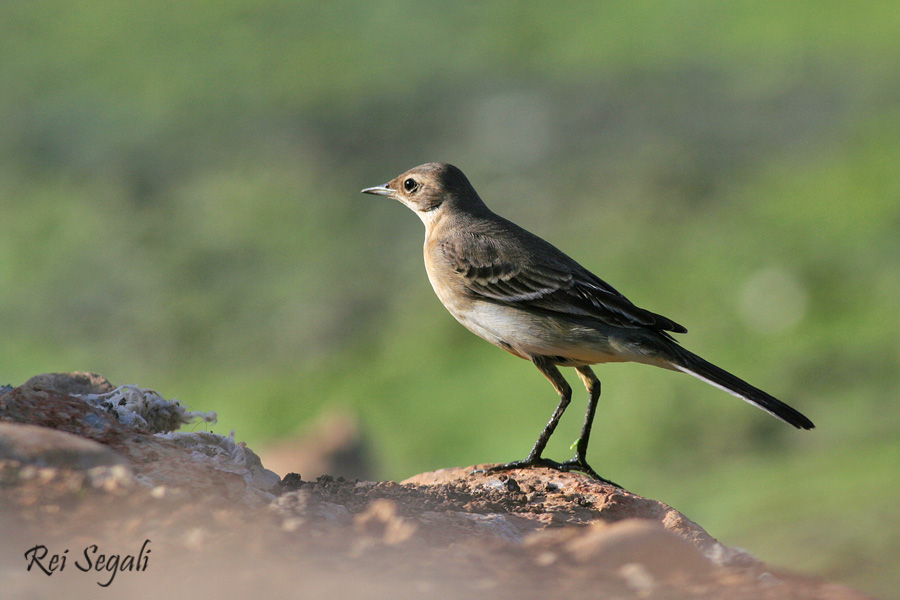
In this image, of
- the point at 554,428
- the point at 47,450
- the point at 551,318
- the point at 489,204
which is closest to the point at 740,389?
the point at 554,428

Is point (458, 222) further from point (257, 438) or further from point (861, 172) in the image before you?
point (861, 172)

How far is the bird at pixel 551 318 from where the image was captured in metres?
6.09

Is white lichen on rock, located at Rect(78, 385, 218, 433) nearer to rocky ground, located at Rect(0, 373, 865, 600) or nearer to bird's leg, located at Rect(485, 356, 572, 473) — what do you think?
rocky ground, located at Rect(0, 373, 865, 600)

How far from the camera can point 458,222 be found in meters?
7.34

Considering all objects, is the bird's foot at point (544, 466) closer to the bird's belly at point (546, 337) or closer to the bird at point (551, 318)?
the bird at point (551, 318)

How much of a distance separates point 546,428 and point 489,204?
14.7 m

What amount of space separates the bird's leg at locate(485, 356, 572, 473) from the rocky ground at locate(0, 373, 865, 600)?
1081 mm

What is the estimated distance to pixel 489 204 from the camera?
67.7ft

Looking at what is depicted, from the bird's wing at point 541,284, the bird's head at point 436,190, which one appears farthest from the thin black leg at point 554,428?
the bird's head at point 436,190

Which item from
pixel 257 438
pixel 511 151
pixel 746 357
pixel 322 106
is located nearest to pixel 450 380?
pixel 257 438

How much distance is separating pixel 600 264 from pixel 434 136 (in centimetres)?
765

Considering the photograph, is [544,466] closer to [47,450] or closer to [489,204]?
[47,450]

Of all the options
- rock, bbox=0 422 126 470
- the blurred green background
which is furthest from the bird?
the blurred green background

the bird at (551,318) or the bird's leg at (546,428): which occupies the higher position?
the bird at (551,318)
